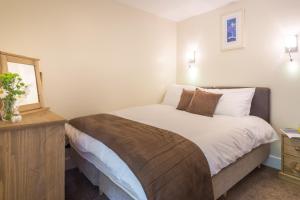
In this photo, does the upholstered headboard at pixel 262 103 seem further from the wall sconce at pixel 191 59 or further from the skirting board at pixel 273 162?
the wall sconce at pixel 191 59

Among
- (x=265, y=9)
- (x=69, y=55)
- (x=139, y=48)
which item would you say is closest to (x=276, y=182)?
(x=265, y=9)

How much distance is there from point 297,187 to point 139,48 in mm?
2901

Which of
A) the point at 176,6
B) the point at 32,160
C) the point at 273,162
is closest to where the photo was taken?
the point at 32,160

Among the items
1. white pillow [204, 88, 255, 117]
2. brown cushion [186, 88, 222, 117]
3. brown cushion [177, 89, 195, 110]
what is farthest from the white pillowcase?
brown cushion [177, 89, 195, 110]

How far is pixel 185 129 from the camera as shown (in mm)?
1787

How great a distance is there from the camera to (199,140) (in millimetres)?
1528

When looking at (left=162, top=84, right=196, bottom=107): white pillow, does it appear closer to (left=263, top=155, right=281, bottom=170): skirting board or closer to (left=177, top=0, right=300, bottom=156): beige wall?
(left=177, top=0, right=300, bottom=156): beige wall

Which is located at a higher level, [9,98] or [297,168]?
[9,98]

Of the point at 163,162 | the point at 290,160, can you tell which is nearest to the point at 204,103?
the point at 290,160

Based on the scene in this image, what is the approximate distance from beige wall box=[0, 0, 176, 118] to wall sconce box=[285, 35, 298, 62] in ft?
6.56

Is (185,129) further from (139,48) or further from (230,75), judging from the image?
(139,48)

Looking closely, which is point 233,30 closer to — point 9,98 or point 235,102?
point 235,102

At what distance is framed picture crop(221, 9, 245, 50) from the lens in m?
2.72

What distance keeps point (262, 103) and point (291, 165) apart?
2.64ft
